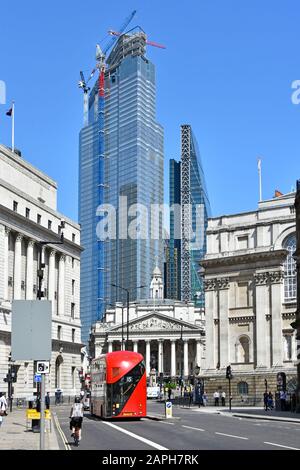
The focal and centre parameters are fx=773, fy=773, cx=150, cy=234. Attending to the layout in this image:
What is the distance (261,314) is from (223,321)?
5103 millimetres

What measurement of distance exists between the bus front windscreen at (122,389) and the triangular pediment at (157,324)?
150 meters

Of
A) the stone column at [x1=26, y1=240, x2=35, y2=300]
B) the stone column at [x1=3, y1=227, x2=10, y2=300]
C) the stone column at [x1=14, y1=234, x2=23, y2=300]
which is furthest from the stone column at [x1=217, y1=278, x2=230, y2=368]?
the stone column at [x1=3, y1=227, x2=10, y2=300]

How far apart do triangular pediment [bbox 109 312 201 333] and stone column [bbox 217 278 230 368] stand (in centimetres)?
10309

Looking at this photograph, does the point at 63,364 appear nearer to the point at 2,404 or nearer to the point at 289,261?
the point at 289,261

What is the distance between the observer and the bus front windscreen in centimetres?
4456

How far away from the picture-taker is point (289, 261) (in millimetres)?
90062

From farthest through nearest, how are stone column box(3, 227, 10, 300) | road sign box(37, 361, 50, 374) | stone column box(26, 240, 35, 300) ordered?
stone column box(26, 240, 35, 300), stone column box(3, 227, 10, 300), road sign box(37, 361, 50, 374)

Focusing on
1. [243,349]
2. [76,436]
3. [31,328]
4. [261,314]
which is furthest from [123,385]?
[243,349]

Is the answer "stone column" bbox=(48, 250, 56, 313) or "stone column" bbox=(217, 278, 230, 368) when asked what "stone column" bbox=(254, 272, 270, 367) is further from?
"stone column" bbox=(48, 250, 56, 313)

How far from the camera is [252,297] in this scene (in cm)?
9238

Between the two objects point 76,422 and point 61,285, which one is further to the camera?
point 61,285

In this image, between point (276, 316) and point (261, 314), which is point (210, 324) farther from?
point (276, 316)
